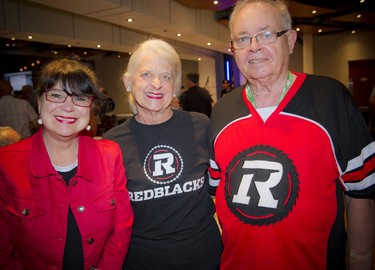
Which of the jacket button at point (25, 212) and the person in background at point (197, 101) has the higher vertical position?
the person in background at point (197, 101)

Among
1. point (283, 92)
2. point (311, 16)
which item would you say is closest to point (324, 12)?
point (311, 16)

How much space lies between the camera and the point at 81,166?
4.73 feet

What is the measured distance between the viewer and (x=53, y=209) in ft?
4.47

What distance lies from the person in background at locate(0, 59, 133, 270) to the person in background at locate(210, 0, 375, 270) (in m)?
0.59

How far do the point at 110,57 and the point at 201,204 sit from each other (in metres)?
18.4

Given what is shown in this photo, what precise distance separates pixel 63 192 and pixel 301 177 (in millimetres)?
1086

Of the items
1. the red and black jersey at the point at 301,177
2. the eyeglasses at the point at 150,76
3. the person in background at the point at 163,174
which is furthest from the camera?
the eyeglasses at the point at 150,76

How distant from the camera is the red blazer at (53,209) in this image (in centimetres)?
133

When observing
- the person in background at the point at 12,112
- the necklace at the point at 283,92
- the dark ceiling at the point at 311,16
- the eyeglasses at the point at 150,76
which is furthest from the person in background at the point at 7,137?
the dark ceiling at the point at 311,16

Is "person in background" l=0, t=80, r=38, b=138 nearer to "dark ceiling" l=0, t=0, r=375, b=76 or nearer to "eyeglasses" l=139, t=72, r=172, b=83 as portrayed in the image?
"dark ceiling" l=0, t=0, r=375, b=76

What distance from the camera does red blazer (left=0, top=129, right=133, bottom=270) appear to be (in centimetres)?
133

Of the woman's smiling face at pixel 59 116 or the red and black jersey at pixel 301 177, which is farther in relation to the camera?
the woman's smiling face at pixel 59 116

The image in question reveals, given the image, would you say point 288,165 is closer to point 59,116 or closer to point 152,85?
point 152,85

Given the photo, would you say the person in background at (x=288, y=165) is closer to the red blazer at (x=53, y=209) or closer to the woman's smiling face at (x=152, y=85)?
the woman's smiling face at (x=152, y=85)
